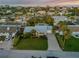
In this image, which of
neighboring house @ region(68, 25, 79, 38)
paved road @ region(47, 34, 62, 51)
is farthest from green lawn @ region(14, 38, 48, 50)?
neighboring house @ region(68, 25, 79, 38)

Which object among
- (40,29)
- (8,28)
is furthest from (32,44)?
(8,28)

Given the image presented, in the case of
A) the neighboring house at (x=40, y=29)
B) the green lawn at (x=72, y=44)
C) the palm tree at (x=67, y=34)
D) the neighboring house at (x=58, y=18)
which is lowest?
the green lawn at (x=72, y=44)

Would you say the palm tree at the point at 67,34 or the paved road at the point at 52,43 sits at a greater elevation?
the palm tree at the point at 67,34

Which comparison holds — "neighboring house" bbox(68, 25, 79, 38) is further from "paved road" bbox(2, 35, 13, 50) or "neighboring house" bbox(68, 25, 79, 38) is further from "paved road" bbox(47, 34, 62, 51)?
"paved road" bbox(2, 35, 13, 50)

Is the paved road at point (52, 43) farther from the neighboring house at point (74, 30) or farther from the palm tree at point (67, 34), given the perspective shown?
the neighboring house at point (74, 30)

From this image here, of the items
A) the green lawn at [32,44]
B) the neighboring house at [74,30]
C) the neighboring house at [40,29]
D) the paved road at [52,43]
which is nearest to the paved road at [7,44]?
the green lawn at [32,44]

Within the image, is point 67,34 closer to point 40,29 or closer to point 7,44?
point 40,29
